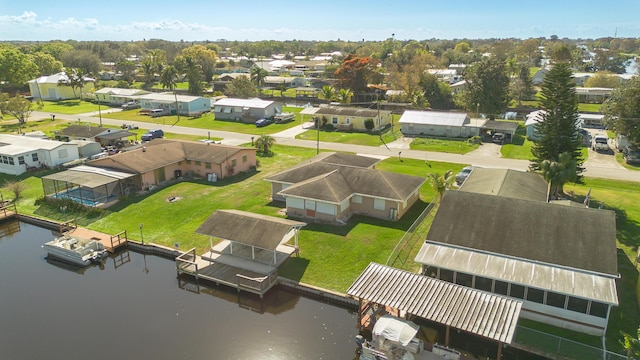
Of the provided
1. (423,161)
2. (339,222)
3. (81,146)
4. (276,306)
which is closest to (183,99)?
(81,146)

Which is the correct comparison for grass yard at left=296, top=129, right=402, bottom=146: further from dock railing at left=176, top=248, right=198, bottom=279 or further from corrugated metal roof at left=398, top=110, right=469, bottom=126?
dock railing at left=176, top=248, right=198, bottom=279

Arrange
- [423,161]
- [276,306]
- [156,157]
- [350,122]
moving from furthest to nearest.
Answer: [350,122] < [423,161] < [156,157] < [276,306]

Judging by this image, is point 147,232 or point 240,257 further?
point 147,232

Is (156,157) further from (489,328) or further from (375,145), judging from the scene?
→ (489,328)

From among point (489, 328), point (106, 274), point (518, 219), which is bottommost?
point (106, 274)

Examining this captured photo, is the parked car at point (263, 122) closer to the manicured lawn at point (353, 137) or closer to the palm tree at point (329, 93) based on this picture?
the manicured lawn at point (353, 137)

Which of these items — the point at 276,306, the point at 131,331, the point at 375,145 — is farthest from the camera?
the point at 375,145

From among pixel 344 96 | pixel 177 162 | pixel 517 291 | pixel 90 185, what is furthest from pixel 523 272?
pixel 344 96
